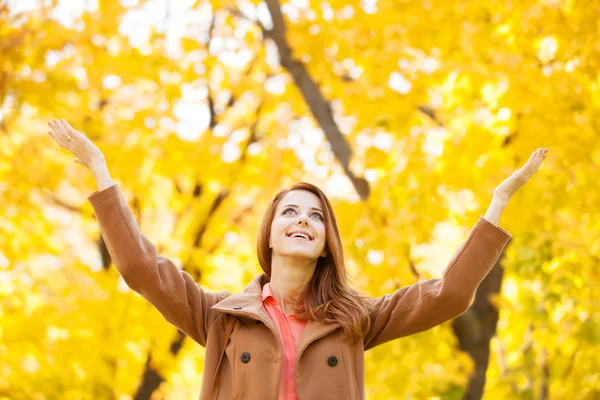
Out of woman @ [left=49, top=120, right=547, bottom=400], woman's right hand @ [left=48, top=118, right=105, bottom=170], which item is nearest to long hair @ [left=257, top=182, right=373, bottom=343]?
woman @ [left=49, top=120, right=547, bottom=400]

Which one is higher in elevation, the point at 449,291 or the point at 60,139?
the point at 60,139

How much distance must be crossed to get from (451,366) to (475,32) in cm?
250

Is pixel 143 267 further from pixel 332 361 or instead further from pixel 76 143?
pixel 332 361

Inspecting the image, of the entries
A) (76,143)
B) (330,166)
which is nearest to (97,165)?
(76,143)

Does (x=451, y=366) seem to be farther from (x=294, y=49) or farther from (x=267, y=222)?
(x=267, y=222)

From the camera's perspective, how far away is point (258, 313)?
2.55 meters

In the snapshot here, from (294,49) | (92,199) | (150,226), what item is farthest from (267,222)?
(150,226)

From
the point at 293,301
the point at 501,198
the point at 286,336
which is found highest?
the point at 501,198

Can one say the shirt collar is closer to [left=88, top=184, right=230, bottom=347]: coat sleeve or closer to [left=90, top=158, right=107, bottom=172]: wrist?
[left=88, top=184, right=230, bottom=347]: coat sleeve

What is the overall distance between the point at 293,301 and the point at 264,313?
19 cm

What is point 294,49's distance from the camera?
6027 mm

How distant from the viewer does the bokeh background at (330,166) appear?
5445 mm

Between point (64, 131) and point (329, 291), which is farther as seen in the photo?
point (329, 291)

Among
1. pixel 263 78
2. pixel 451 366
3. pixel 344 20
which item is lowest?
pixel 451 366
